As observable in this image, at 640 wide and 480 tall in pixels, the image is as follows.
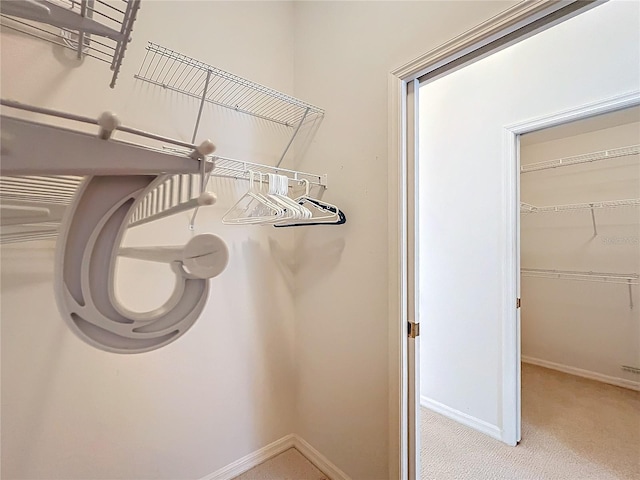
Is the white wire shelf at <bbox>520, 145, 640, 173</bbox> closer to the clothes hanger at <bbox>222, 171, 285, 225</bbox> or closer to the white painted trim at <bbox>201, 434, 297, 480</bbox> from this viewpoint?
the clothes hanger at <bbox>222, 171, 285, 225</bbox>

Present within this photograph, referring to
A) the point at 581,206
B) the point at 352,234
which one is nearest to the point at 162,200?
the point at 352,234

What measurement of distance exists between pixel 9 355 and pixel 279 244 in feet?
3.92

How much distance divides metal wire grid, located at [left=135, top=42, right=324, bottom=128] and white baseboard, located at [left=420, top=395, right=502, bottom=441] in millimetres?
2298

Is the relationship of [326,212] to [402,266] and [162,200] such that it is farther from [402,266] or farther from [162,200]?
[162,200]

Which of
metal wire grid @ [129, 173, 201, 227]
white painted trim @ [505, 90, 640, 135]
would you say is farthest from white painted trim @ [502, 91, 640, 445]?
metal wire grid @ [129, 173, 201, 227]

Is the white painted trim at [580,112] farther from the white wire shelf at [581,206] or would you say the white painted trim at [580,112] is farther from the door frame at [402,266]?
the white wire shelf at [581,206]

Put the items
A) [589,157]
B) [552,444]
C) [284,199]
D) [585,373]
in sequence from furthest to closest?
1. [585,373]
2. [589,157]
3. [552,444]
4. [284,199]

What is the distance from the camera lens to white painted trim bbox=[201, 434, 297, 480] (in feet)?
4.98

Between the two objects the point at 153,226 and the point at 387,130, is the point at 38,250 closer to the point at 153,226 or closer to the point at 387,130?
the point at 153,226

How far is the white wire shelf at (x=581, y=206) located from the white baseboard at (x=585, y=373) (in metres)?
1.62

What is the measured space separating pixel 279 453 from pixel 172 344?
37.9 inches

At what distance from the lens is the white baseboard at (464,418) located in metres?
1.93

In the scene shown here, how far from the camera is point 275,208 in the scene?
1.18 metres

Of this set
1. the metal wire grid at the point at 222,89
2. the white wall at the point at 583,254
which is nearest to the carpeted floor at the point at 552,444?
the white wall at the point at 583,254
